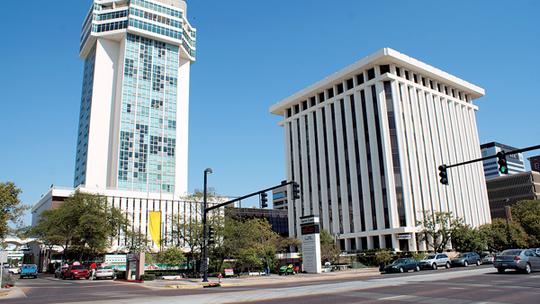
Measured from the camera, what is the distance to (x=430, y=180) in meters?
71.1

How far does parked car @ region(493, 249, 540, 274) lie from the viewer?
26938 millimetres

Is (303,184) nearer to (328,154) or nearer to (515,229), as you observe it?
(328,154)

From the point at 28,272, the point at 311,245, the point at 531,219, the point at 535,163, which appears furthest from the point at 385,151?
the point at 535,163

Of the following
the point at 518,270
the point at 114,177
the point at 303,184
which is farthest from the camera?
the point at 114,177

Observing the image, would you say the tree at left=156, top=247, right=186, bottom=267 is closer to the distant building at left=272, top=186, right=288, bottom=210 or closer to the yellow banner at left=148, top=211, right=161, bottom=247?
the yellow banner at left=148, top=211, right=161, bottom=247

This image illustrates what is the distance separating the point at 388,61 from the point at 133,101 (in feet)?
207

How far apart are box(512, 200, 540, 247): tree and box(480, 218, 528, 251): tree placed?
2699 millimetres

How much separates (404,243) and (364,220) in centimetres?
775

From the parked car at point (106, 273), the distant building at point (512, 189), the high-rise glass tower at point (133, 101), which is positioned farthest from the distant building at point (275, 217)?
the parked car at point (106, 273)

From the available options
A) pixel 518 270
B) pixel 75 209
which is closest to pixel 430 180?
pixel 518 270

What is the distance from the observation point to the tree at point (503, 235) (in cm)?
6725

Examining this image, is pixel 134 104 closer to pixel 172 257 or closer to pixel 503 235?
pixel 172 257

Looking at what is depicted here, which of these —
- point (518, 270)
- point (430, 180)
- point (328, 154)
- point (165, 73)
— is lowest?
point (518, 270)

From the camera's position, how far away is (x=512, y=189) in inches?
5133
